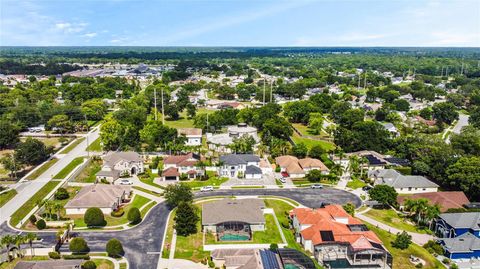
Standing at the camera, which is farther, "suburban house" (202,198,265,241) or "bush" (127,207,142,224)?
"bush" (127,207,142,224)

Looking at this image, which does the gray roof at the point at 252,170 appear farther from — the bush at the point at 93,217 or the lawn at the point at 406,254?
the bush at the point at 93,217

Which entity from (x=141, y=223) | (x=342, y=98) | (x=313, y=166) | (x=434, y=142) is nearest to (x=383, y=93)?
(x=342, y=98)

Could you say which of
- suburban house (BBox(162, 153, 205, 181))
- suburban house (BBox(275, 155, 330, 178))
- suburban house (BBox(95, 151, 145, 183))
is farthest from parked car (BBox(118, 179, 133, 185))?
suburban house (BBox(275, 155, 330, 178))

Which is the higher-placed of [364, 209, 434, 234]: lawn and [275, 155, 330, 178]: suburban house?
[275, 155, 330, 178]: suburban house


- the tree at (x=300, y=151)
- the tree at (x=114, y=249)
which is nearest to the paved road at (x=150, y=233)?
the tree at (x=114, y=249)

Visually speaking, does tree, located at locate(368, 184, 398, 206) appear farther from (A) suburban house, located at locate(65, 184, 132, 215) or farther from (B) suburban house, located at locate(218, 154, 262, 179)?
(A) suburban house, located at locate(65, 184, 132, 215)

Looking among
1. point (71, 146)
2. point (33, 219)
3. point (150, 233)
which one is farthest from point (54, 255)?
point (71, 146)

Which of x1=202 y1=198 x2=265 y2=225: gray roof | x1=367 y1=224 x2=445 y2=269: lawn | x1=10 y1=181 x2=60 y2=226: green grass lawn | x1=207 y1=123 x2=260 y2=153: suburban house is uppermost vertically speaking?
x1=207 y1=123 x2=260 y2=153: suburban house
